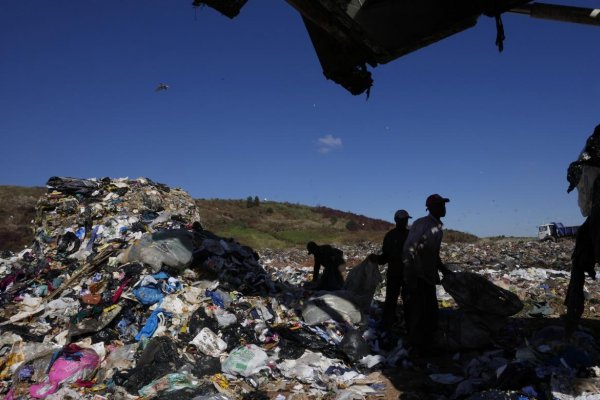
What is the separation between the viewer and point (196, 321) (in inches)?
189

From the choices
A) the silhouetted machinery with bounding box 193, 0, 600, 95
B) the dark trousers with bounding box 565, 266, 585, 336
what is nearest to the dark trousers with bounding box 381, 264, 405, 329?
the dark trousers with bounding box 565, 266, 585, 336

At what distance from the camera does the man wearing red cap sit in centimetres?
409

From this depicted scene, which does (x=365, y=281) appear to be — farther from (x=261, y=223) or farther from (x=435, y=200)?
(x=261, y=223)

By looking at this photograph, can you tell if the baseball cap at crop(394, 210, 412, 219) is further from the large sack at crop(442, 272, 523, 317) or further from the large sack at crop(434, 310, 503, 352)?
the large sack at crop(434, 310, 503, 352)

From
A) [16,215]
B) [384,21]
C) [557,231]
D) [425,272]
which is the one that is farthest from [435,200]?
[16,215]

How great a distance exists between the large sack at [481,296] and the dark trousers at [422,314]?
23cm

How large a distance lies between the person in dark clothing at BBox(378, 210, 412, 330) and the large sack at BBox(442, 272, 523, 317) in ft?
2.81

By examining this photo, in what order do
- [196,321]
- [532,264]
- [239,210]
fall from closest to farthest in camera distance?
[196,321] → [532,264] → [239,210]

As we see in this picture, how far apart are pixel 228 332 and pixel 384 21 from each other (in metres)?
3.67

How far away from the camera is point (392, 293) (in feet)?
16.3

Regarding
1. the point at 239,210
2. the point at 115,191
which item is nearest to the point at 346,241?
the point at 239,210

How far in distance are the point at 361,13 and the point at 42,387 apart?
424 cm

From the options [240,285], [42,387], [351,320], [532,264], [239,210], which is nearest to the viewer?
[42,387]

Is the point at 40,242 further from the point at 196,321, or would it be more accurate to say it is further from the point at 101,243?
the point at 196,321
